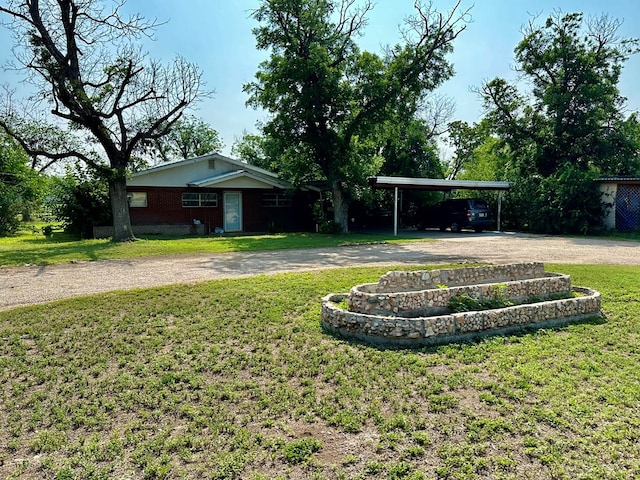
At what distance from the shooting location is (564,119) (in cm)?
2197

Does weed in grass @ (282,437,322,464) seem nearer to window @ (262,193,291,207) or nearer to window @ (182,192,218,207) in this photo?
window @ (182,192,218,207)

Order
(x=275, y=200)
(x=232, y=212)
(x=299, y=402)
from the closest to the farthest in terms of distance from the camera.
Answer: (x=299, y=402), (x=232, y=212), (x=275, y=200)

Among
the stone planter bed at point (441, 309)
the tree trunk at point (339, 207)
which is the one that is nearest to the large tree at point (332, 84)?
the tree trunk at point (339, 207)

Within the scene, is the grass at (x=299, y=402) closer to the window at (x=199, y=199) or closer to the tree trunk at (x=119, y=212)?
the tree trunk at (x=119, y=212)

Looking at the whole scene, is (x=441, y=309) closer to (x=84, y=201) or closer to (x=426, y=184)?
(x=426, y=184)

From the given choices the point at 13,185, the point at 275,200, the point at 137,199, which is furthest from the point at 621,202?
the point at 13,185

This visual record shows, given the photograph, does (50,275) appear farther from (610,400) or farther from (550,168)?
(550,168)

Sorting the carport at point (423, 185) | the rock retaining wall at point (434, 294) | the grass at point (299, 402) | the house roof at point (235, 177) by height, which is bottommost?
the grass at point (299, 402)

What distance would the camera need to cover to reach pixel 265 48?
1891 cm

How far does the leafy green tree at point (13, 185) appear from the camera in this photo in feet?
71.5

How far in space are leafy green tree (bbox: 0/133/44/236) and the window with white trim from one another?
1134 centimetres

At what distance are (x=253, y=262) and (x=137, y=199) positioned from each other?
11.3 metres

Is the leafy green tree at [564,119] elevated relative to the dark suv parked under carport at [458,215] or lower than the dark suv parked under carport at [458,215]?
elevated

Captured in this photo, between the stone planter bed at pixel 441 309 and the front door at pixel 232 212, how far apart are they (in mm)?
16180
